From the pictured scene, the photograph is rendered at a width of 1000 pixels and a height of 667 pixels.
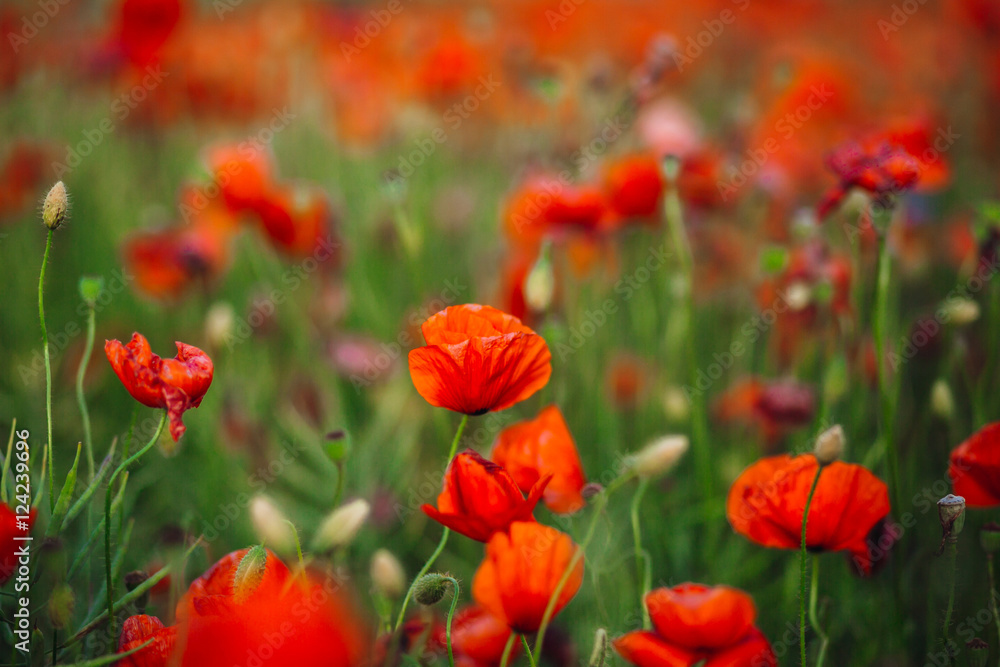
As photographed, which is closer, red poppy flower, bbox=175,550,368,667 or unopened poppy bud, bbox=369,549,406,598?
red poppy flower, bbox=175,550,368,667

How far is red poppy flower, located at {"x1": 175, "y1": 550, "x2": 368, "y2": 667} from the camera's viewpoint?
44 centimetres

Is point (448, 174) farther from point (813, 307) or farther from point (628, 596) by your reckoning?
point (628, 596)

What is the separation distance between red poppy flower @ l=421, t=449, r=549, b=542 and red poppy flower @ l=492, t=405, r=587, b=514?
0.20ft

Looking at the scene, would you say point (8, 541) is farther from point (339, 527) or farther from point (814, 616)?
point (814, 616)

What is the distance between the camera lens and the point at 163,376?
0.54m

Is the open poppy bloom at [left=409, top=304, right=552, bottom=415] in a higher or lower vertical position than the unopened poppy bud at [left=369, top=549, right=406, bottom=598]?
higher

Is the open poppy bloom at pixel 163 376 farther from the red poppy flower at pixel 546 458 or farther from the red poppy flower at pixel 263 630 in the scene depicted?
the red poppy flower at pixel 546 458

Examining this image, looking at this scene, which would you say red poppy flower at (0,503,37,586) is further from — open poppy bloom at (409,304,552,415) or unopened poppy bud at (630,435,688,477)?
unopened poppy bud at (630,435,688,477)

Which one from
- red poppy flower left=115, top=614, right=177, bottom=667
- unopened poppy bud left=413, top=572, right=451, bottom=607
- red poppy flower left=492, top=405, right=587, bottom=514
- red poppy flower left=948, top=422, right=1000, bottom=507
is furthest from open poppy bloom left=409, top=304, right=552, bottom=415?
red poppy flower left=948, top=422, right=1000, bottom=507

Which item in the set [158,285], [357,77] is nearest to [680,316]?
[158,285]

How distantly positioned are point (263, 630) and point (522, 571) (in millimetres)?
192

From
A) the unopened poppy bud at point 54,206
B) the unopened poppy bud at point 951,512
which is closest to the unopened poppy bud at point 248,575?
the unopened poppy bud at point 54,206

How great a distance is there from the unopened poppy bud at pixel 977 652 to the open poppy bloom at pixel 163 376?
68 cm

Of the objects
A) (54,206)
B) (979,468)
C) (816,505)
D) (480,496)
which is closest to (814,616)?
(816,505)
